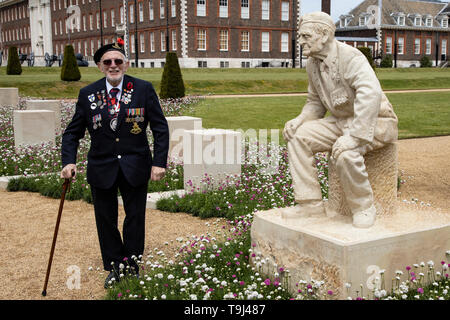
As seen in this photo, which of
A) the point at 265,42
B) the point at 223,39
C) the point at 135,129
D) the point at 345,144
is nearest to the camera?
the point at 345,144

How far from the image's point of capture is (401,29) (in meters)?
55.6

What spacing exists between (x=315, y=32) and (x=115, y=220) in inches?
82.9

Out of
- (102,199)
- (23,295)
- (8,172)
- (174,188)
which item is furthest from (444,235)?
(8,172)

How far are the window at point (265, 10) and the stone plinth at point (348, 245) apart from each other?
44.2m

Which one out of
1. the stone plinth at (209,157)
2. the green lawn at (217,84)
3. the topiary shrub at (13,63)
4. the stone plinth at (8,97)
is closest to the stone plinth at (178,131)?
the stone plinth at (209,157)

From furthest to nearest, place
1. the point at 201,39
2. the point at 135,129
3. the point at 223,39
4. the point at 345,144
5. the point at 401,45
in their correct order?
the point at 401,45
the point at 223,39
the point at 201,39
the point at 135,129
the point at 345,144

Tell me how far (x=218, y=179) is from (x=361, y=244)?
3.86 m

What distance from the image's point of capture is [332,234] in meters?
3.75

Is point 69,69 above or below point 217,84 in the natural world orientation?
above

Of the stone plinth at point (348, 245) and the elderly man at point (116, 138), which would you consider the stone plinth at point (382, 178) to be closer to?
the stone plinth at point (348, 245)

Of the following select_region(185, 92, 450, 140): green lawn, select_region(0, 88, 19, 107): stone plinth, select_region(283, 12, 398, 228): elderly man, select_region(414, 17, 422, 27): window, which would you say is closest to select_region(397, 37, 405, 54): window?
select_region(414, 17, 422, 27): window

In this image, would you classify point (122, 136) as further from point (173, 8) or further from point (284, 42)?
point (284, 42)

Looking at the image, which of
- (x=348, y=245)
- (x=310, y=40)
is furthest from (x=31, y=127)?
(x=348, y=245)
